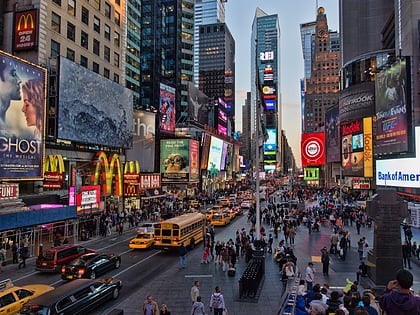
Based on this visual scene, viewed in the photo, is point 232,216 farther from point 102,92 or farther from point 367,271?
point 367,271

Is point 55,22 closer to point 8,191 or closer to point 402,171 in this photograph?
point 8,191

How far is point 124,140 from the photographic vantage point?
44344 millimetres

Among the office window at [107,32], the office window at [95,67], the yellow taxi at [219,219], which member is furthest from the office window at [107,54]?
the yellow taxi at [219,219]

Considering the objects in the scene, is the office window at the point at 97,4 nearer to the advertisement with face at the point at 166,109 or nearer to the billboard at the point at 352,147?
the advertisement with face at the point at 166,109

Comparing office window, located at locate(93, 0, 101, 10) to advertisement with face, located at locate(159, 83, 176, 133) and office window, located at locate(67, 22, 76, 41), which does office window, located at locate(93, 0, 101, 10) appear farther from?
advertisement with face, located at locate(159, 83, 176, 133)

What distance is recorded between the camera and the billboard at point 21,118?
25438 mm

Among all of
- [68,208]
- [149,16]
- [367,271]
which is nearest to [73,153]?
Answer: [68,208]

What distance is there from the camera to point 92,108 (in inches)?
1470

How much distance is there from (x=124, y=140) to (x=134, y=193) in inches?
278

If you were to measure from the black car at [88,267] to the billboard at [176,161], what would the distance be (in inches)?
1659

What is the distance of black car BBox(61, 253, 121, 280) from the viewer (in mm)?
17469

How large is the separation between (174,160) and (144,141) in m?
7.66

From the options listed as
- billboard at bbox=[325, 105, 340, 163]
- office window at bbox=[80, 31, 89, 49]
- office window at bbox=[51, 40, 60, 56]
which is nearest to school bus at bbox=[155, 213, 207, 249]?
office window at bbox=[51, 40, 60, 56]

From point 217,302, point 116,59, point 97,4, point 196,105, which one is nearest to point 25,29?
point 97,4
